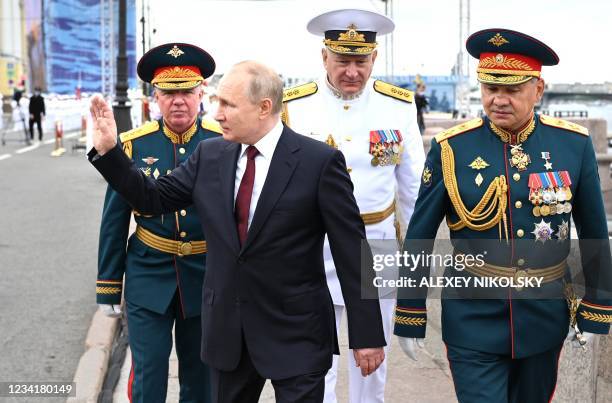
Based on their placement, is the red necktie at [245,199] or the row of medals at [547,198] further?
the row of medals at [547,198]

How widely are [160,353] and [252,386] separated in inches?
43.5

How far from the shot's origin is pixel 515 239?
3.85m

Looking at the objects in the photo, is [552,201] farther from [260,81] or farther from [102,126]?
[102,126]

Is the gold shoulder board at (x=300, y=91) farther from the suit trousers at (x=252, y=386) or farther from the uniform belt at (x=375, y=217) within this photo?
A: the suit trousers at (x=252, y=386)

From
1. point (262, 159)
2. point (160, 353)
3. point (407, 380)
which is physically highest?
point (262, 159)

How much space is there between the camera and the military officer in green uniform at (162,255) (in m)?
4.64

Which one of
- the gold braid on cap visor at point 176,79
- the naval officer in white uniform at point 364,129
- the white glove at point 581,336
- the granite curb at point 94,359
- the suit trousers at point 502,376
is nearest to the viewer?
the suit trousers at point 502,376

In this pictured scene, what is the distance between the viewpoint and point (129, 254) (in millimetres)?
4777

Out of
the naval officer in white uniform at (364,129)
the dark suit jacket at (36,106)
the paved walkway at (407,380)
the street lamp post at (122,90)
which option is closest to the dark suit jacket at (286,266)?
the naval officer in white uniform at (364,129)

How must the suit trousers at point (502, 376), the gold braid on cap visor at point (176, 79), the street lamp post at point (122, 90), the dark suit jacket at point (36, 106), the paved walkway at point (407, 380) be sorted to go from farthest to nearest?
the dark suit jacket at point (36, 106) < the street lamp post at point (122, 90) < the paved walkway at point (407, 380) < the gold braid on cap visor at point (176, 79) < the suit trousers at point (502, 376)

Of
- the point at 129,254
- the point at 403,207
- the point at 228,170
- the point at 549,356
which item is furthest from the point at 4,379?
the point at 549,356

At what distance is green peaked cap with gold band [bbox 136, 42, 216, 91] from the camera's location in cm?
477

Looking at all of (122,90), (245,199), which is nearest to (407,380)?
(245,199)

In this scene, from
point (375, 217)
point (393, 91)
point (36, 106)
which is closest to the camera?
point (375, 217)
